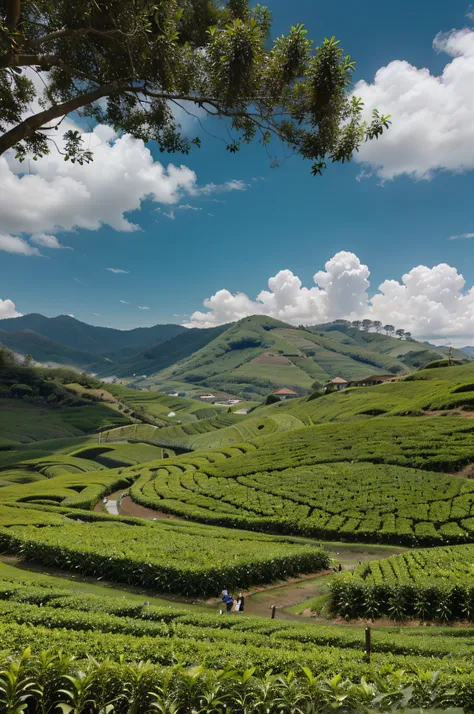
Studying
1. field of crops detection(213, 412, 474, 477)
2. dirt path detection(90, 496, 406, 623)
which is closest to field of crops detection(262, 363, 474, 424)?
field of crops detection(213, 412, 474, 477)

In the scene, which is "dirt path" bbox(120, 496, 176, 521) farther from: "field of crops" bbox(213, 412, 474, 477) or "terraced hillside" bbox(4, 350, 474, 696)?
"field of crops" bbox(213, 412, 474, 477)

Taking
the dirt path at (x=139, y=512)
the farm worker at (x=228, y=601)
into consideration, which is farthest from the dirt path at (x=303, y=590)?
the dirt path at (x=139, y=512)

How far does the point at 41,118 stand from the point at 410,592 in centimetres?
2292

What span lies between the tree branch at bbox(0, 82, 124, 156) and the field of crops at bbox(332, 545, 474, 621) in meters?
21.3

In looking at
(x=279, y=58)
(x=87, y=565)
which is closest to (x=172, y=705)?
(x=279, y=58)

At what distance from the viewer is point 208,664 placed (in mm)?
7410

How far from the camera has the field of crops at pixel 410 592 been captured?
16.7m

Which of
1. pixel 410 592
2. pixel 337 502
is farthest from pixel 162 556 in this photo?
pixel 337 502

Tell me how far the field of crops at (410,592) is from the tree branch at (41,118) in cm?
2134

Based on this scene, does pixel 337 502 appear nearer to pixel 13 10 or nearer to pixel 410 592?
pixel 410 592

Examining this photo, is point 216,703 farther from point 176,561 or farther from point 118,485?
point 118,485

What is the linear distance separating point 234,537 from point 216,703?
2482 centimetres

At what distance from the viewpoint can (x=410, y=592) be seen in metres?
17.4

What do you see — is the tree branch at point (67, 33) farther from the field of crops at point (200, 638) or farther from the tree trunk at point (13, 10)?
the field of crops at point (200, 638)
